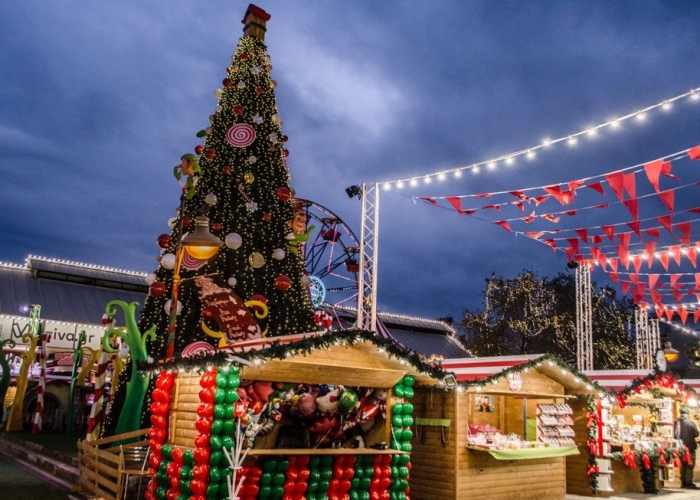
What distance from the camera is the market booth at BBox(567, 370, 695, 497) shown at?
40.5 ft

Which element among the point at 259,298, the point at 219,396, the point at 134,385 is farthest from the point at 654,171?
the point at 134,385

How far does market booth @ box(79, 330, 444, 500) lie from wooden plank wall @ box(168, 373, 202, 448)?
0.01 m

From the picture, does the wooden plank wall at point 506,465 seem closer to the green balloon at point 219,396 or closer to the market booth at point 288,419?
the market booth at point 288,419

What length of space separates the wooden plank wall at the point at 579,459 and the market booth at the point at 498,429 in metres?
0.03

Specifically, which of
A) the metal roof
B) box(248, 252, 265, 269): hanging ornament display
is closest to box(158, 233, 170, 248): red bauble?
box(248, 252, 265, 269): hanging ornament display

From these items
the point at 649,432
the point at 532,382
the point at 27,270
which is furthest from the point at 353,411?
the point at 27,270

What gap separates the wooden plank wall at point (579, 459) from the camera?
12.5m

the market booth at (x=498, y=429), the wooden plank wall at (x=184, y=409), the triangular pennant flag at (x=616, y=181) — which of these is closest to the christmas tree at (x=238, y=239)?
the wooden plank wall at (x=184, y=409)

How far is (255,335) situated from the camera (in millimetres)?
11547

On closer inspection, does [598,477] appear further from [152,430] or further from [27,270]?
[27,270]

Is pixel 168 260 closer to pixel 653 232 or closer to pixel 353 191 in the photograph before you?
pixel 353 191

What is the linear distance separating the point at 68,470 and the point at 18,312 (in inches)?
494

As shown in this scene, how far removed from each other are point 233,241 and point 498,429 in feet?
20.9

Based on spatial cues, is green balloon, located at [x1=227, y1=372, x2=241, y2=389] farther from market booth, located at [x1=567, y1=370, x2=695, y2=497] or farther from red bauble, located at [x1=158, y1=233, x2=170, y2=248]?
market booth, located at [x1=567, y1=370, x2=695, y2=497]
